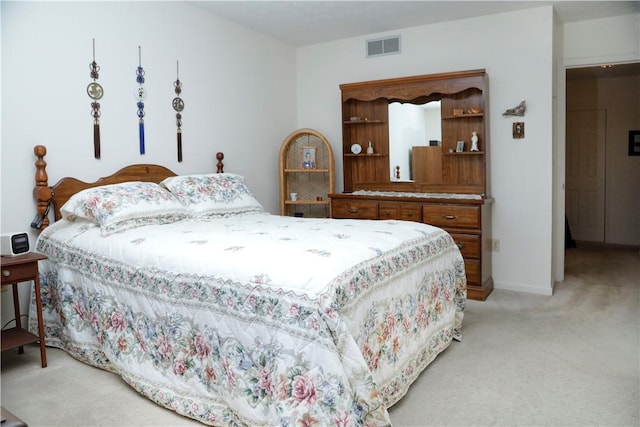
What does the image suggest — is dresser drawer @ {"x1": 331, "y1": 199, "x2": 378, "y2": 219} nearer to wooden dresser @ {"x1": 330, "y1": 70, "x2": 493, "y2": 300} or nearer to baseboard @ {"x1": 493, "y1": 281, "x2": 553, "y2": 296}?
wooden dresser @ {"x1": 330, "y1": 70, "x2": 493, "y2": 300}

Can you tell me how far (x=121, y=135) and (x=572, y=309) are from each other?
3.65 meters

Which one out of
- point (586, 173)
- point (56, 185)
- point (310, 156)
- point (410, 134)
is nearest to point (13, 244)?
point (56, 185)

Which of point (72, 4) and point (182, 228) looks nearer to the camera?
point (182, 228)

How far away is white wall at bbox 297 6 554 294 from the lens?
425 cm

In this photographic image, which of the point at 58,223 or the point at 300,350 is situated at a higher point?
the point at 58,223

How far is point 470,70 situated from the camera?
4414 millimetres

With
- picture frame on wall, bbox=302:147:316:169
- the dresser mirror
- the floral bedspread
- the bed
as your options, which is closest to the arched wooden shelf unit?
picture frame on wall, bbox=302:147:316:169

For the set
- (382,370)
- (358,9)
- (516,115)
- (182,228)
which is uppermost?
(358,9)

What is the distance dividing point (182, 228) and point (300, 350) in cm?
143

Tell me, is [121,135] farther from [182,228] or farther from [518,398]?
[518,398]

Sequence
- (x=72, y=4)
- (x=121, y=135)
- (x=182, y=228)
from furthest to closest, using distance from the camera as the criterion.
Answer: (x=121, y=135) < (x=72, y=4) < (x=182, y=228)

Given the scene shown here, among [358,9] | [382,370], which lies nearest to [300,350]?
[382,370]

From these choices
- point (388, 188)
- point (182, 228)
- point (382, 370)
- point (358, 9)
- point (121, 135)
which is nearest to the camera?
point (382, 370)

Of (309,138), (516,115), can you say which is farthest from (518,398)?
(309,138)
